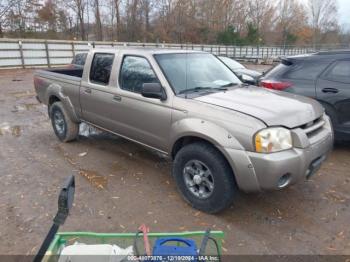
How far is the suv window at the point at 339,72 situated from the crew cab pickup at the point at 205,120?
1.52 m

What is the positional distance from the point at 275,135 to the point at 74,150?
3741mm

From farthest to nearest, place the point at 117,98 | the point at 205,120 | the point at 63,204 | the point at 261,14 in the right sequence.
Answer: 1. the point at 261,14
2. the point at 117,98
3. the point at 205,120
4. the point at 63,204

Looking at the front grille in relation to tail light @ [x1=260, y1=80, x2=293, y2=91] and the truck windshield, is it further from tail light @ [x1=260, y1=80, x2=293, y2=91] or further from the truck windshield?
tail light @ [x1=260, y1=80, x2=293, y2=91]

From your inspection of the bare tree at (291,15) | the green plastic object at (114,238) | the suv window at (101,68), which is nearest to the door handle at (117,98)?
the suv window at (101,68)

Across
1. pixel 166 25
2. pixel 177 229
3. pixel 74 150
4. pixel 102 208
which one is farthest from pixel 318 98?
pixel 166 25

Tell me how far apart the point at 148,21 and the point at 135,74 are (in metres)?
38.9

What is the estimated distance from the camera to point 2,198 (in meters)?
3.81

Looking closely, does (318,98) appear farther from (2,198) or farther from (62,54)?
(62,54)

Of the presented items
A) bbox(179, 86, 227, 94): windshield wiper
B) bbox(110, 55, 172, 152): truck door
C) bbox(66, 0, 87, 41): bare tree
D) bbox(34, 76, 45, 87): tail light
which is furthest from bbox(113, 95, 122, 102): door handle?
bbox(66, 0, 87, 41): bare tree

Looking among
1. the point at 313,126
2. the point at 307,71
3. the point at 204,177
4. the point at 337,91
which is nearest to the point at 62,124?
the point at 204,177

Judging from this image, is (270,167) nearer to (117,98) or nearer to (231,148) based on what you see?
(231,148)

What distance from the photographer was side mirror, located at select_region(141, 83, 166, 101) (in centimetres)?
362

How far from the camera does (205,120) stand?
3295 mm

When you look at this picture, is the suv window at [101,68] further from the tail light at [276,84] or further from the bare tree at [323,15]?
the bare tree at [323,15]
